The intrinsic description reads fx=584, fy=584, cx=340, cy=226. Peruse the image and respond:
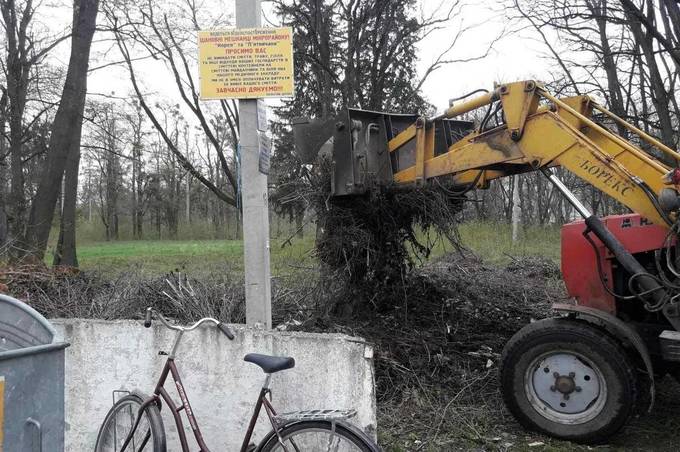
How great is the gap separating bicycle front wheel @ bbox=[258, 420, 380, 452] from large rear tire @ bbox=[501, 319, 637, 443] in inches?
76.0

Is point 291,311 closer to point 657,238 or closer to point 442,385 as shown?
point 442,385

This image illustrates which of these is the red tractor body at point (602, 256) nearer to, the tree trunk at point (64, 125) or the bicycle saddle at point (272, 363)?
the bicycle saddle at point (272, 363)

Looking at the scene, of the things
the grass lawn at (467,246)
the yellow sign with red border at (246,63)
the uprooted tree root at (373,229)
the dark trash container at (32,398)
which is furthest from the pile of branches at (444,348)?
the yellow sign with red border at (246,63)

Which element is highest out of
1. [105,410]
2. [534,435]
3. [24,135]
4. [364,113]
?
[24,135]

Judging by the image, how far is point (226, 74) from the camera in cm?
468

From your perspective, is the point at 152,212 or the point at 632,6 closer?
the point at 632,6

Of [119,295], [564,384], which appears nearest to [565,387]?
[564,384]

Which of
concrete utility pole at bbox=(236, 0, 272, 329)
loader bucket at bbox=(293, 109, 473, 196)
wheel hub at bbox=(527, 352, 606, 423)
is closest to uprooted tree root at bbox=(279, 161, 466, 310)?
loader bucket at bbox=(293, 109, 473, 196)

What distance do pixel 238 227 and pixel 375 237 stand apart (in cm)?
3953

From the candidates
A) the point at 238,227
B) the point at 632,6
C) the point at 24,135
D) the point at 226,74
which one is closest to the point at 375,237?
the point at 226,74

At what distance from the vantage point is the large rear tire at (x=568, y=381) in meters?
4.17

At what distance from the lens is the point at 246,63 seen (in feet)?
15.4

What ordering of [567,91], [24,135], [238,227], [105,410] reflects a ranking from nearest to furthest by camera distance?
[105,410], [567,91], [24,135], [238,227]

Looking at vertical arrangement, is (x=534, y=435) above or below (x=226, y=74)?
below
